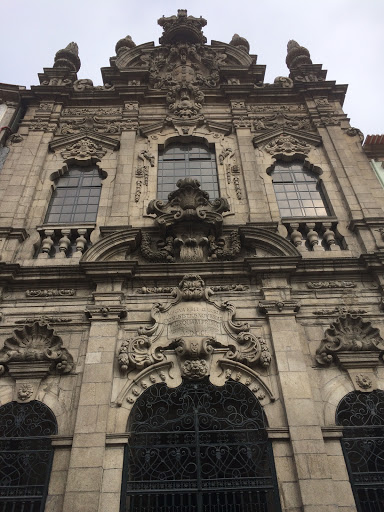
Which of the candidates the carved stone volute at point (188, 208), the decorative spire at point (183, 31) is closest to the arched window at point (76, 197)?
the carved stone volute at point (188, 208)

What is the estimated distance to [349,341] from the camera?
7.62 meters

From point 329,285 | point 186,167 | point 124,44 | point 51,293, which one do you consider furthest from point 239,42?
point 51,293

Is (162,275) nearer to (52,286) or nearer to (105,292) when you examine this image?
(105,292)

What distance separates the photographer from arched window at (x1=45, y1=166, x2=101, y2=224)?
10344 mm

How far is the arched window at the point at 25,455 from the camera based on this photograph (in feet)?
20.4

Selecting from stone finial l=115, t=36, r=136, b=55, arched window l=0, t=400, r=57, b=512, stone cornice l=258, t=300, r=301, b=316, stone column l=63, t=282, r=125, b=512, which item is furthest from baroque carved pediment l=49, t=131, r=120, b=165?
arched window l=0, t=400, r=57, b=512

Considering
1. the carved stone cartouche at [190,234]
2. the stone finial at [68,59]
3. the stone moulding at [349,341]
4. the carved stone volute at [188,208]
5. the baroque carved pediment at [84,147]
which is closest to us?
the stone moulding at [349,341]

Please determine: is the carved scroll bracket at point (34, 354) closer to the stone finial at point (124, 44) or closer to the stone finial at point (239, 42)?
the stone finial at point (124, 44)

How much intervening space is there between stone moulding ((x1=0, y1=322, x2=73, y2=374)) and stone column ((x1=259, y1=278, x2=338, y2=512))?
3510 mm

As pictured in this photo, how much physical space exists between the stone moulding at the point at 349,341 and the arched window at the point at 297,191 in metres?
3.22

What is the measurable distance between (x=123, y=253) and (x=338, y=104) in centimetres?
839

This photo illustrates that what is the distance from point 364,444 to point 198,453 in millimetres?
2485

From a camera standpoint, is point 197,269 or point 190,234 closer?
point 197,269

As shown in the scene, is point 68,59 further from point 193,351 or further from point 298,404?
point 298,404
